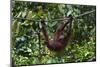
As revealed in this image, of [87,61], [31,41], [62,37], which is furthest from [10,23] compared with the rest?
[87,61]

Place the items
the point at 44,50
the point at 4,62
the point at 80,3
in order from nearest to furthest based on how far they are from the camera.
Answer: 1. the point at 4,62
2. the point at 44,50
3. the point at 80,3

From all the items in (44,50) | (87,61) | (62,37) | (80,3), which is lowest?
(87,61)

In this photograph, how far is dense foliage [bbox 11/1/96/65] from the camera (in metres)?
2.15

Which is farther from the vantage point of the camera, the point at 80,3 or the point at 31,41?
the point at 80,3

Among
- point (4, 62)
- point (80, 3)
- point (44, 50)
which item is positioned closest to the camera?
point (4, 62)

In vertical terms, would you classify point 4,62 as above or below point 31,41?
below

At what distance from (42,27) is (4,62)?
1.87 ft

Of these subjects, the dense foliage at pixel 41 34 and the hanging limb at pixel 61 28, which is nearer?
the dense foliage at pixel 41 34

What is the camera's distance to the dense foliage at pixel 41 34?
2.15 m

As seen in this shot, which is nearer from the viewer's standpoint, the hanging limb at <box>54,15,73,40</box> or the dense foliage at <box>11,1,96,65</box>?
the dense foliage at <box>11,1,96,65</box>

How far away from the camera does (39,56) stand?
222cm

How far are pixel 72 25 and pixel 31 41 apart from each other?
Result: 1.76 ft

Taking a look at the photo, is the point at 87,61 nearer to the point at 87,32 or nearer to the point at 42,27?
the point at 87,32

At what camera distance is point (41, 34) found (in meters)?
2.23
